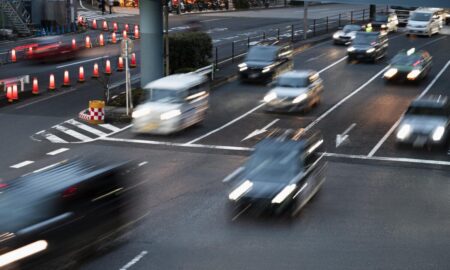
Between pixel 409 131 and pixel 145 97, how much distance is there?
960 cm

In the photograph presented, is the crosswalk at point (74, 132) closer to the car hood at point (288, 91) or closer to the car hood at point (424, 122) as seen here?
the car hood at point (288, 91)

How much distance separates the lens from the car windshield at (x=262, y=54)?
39.8 meters

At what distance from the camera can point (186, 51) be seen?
40.2 metres

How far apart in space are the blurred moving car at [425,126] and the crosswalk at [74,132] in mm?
10572

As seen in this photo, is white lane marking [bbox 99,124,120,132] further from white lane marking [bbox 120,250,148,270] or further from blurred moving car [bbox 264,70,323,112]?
white lane marking [bbox 120,250,148,270]

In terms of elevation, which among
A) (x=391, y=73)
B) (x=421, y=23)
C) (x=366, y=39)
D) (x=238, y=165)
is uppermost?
(x=366, y=39)

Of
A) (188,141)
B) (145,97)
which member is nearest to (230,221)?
(188,141)

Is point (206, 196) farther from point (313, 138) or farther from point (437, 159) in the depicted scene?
point (437, 159)

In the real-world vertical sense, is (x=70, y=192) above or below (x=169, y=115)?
above

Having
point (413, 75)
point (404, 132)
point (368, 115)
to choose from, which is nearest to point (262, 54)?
point (413, 75)

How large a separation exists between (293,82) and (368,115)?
3.42 m

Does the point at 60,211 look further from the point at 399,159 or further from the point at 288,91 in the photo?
the point at 288,91

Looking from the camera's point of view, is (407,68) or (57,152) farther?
(407,68)

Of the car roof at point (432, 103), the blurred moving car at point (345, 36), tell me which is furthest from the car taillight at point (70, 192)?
the blurred moving car at point (345, 36)
